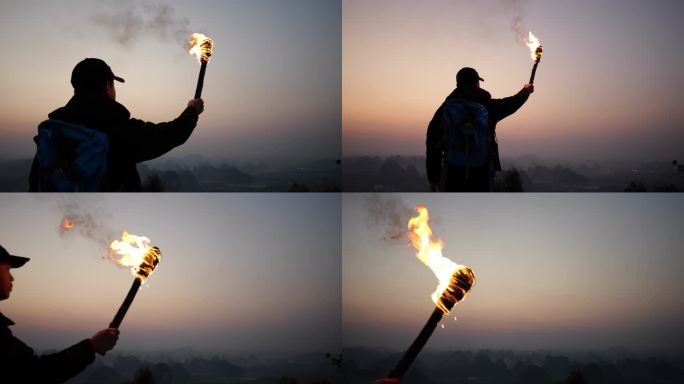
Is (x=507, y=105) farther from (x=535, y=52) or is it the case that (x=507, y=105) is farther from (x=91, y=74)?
(x=91, y=74)

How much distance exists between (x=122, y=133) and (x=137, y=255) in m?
0.73

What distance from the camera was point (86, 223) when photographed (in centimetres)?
571

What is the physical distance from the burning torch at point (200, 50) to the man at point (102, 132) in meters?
0.32

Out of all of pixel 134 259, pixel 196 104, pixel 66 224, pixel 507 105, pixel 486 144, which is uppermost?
pixel 507 105

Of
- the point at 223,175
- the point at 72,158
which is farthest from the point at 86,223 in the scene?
the point at 223,175

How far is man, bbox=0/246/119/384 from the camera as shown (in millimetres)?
3773

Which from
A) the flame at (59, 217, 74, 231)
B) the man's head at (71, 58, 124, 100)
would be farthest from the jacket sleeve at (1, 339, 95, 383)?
the flame at (59, 217, 74, 231)

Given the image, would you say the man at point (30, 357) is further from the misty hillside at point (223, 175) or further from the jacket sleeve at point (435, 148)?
the jacket sleeve at point (435, 148)

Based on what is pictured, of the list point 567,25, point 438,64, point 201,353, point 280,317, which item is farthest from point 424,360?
point 567,25

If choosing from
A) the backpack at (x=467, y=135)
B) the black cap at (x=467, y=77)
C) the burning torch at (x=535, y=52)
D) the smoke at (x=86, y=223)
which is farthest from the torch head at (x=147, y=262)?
the burning torch at (x=535, y=52)

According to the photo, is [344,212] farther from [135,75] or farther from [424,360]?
[135,75]

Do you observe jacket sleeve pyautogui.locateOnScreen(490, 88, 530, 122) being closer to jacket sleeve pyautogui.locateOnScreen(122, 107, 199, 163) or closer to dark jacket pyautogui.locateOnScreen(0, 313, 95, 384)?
jacket sleeve pyautogui.locateOnScreen(122, 107, 199, 163)

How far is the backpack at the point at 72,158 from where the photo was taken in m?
5.10

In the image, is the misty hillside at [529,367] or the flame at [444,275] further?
the misty hillside at [529,367]
